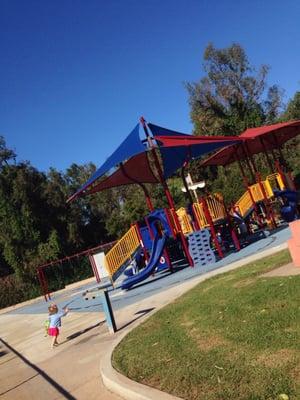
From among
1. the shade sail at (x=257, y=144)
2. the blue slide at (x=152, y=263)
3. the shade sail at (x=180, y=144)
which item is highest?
the shade sail at (x=257, y=144)

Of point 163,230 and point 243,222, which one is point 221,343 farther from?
point 243,222

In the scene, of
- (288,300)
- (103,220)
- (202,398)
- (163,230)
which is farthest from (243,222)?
(103,220)

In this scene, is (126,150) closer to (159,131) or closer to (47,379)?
(159,131)

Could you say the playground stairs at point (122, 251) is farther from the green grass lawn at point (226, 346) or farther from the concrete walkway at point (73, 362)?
the green grass lawn at point (226, 346)

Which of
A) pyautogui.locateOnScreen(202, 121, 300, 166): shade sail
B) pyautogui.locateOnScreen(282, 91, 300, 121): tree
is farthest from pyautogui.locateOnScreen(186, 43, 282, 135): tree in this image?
pyautogui.locateOnScreen(202, 121, 300, 166): shade sail

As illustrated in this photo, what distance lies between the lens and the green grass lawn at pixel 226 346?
4778mm

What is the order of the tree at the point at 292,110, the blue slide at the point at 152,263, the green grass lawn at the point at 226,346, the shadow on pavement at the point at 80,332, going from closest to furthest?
1. the green grass lawn at the point at 226,346
2. the shadow on pavement at the point at 80,332
3. the blue slide at the point at 152,263
4. the tree at the point at 292,110

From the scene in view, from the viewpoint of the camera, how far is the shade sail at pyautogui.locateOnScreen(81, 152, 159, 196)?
19984mm

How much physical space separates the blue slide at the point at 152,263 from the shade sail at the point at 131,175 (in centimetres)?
300

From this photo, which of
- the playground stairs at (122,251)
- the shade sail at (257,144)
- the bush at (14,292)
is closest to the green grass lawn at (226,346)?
the playground stairs at (122,251)

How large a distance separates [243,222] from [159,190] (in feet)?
76.5

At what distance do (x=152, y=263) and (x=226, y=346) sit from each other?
12.9m

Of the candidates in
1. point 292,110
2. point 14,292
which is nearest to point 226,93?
point 292,110

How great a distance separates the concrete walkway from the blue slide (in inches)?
179
